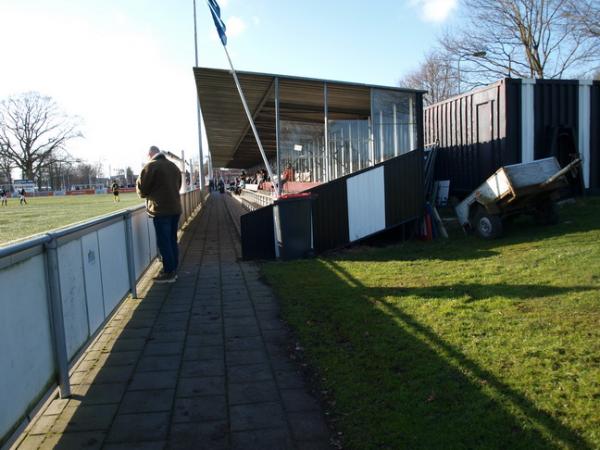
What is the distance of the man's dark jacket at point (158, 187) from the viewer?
6949mm

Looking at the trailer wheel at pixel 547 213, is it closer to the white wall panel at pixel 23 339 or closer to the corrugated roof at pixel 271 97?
the corrugated roof at pixel 271 97

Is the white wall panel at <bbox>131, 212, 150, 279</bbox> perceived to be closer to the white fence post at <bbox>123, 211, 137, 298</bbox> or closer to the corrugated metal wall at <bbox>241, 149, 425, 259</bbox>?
the white fence post at <bbox>123, 211, 137, 298</bbox>

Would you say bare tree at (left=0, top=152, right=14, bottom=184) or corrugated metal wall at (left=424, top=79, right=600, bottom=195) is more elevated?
bare tree at (left=0, top=152, right=14, bottom=184)

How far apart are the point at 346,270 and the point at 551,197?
16.0ft

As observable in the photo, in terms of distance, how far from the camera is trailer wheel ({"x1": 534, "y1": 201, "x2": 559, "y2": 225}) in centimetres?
1043

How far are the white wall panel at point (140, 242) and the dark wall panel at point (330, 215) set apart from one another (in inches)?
126

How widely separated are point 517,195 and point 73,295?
8.15m

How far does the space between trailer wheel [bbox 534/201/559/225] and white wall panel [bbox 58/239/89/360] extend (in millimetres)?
9268

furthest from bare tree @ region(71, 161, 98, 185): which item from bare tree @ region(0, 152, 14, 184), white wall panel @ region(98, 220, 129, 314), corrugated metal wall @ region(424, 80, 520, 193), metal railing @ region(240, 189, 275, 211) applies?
white wall panel @ region(98, 220, 129, 314)

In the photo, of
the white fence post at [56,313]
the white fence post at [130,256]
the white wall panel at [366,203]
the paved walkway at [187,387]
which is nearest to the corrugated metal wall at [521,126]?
the white wall panel at [366,203]

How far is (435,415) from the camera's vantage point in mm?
3137

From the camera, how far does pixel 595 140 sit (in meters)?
12.8

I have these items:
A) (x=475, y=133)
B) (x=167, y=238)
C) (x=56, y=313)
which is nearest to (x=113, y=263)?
(x=167, y=238)

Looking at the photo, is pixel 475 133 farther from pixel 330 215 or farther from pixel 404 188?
pixel 330 215
